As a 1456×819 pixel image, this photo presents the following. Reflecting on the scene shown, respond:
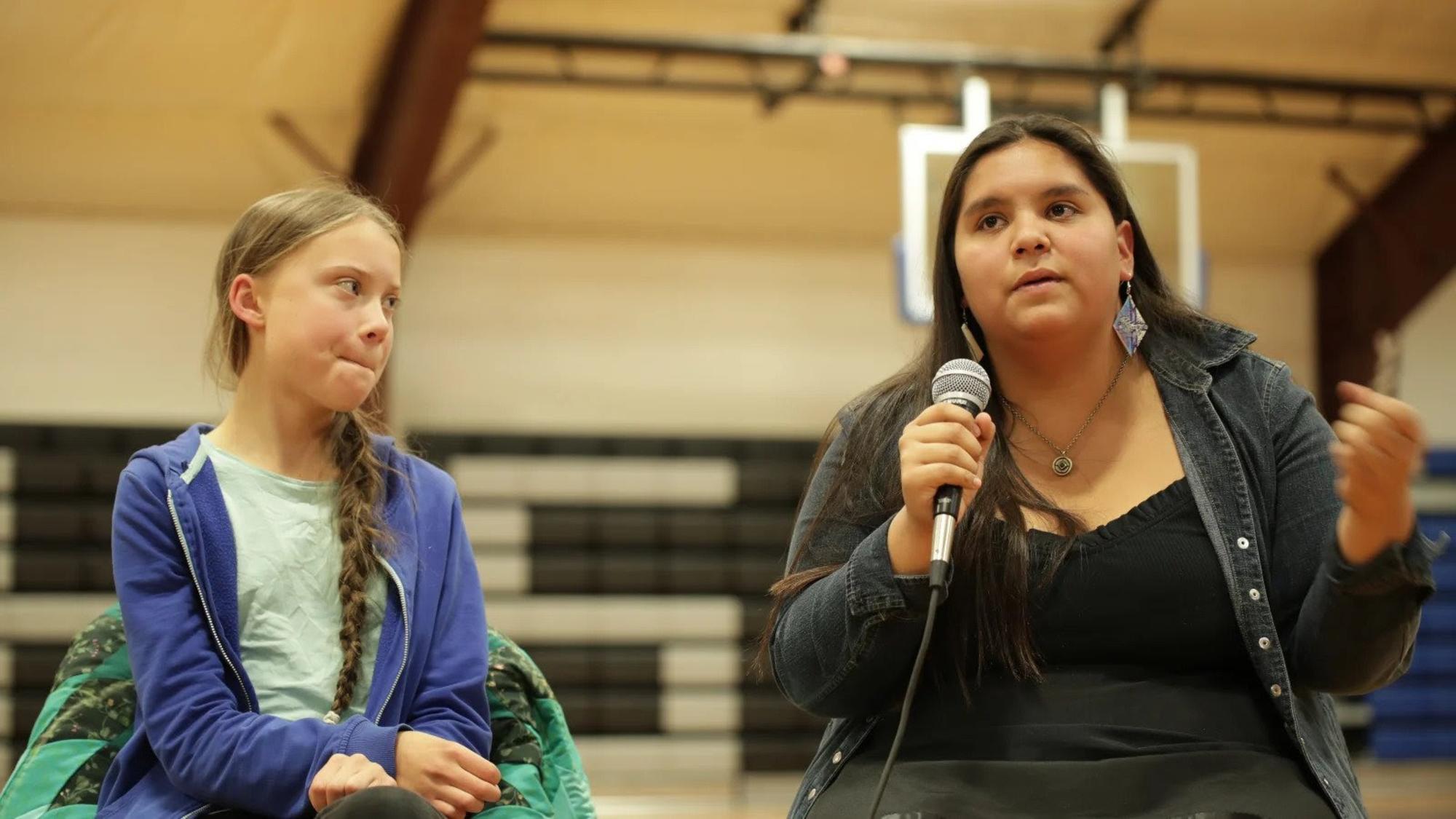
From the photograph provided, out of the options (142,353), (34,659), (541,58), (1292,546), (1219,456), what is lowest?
(34,659)

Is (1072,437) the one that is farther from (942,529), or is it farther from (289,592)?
(289,592)

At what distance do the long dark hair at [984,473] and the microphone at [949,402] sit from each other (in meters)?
0.13

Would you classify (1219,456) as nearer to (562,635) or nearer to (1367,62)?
(562,635)

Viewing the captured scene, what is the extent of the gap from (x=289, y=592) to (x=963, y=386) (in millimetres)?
851

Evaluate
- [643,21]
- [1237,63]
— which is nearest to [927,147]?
[643,21]

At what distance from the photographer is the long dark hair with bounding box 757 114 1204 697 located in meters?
1.58

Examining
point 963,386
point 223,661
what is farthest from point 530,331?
point 963,386

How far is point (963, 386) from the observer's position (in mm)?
1556

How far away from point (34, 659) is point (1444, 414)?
748 centimetres

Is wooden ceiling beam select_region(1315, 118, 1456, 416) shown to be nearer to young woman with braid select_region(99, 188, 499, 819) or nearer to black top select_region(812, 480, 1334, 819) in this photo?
black top select_region(812, 480, 1334, 819)

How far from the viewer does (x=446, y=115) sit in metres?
6.35

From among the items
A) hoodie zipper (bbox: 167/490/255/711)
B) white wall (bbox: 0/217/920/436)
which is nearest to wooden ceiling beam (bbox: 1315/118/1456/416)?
white wall (bbox: 0/217/920/436)

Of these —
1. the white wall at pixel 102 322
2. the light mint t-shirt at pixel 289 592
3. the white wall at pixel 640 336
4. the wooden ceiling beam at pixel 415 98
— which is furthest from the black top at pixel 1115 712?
the white wall at pixel 102 322

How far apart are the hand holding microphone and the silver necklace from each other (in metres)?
0.22
